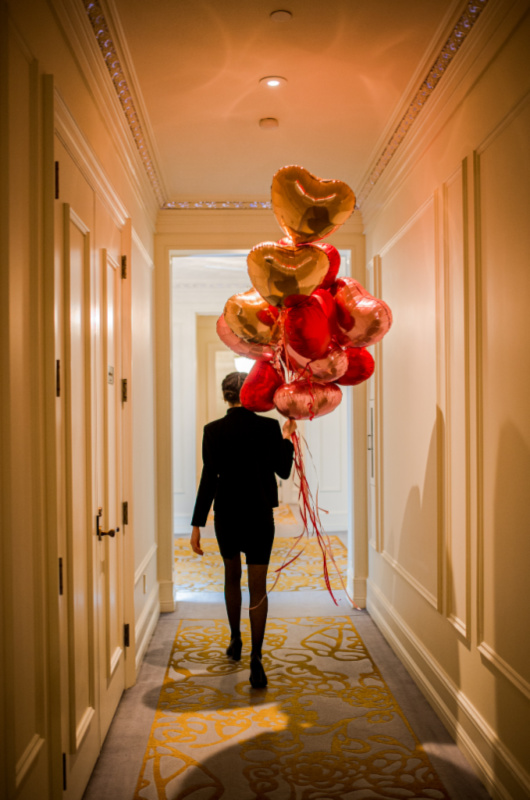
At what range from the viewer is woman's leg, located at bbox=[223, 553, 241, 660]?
336 cm

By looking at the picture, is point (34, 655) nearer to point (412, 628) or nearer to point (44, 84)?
point (44, 84)

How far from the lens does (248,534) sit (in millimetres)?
3184

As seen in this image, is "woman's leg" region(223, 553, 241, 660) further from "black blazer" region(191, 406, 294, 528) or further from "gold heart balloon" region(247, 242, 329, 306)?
"gold heart balloon" region(247, 242, 329, 306)

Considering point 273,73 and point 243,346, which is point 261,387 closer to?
point 243,346

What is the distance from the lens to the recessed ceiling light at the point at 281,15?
87.8 inches

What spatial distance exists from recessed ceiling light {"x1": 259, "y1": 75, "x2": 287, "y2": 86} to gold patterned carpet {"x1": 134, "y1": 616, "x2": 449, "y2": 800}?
2706 mm

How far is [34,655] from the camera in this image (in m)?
1.74

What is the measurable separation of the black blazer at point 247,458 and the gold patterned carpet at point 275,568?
137 centimetres

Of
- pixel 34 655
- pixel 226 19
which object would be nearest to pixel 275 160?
pixel 226 19

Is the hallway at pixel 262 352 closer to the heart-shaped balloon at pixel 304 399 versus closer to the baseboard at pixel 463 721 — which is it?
the baseboard at pixel 463 721

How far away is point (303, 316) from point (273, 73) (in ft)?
3.71

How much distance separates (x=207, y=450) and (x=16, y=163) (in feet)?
6.43

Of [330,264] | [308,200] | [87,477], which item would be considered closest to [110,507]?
[87,477]

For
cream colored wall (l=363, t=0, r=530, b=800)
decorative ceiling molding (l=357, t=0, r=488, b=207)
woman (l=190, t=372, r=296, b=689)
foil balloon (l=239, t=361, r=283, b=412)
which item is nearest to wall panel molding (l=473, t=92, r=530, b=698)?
cream colored wall (l=363, t=0, r=530, b=800)
